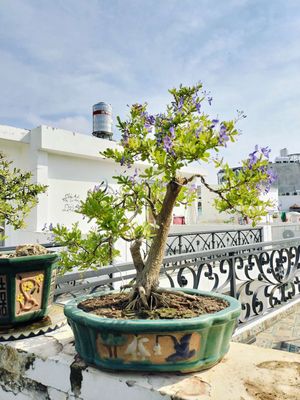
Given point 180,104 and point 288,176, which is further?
point 288,176

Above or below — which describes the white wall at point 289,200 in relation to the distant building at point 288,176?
below

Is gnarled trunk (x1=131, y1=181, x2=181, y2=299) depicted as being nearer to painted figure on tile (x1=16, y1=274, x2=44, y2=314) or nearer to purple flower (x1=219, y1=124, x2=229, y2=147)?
purple flower (x1=219, y1=124, x2=229, y2=147)

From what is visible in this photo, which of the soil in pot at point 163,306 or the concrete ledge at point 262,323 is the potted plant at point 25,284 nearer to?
the soil in pot at point 163,306

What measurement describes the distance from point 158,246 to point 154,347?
47cm

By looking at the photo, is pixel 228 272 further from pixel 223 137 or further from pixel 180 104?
→ pixel 223 137

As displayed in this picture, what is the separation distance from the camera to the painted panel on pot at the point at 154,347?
1061 millimetres

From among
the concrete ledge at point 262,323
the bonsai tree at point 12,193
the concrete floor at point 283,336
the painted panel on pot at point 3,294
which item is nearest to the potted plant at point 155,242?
the painted panel on pot at point 3,294

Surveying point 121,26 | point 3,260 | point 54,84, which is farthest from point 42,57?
point 3,260

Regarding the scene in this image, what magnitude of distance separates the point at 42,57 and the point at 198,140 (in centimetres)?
617

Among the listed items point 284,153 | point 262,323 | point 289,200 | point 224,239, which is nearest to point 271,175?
point 262,323

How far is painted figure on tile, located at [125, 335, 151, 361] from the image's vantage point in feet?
3.50

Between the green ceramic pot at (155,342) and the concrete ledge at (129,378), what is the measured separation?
0.05 meters

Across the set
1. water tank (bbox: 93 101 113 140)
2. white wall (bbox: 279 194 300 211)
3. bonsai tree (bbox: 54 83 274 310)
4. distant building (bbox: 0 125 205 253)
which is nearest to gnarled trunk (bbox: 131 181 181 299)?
bonsai tree (bbox: 54 83 274 310)

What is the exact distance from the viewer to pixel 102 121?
1120 cm
